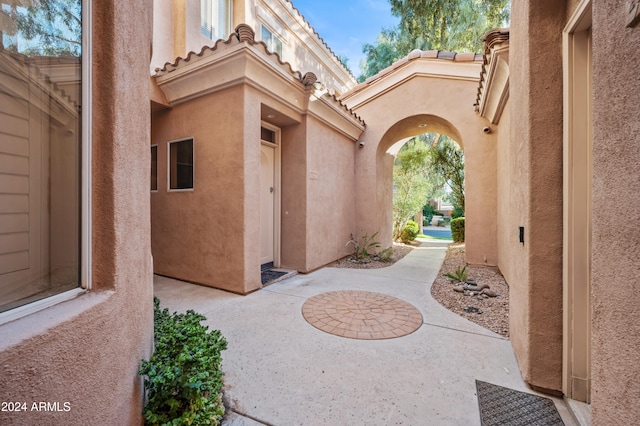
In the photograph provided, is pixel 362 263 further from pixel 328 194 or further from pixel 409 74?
pixel 409 74

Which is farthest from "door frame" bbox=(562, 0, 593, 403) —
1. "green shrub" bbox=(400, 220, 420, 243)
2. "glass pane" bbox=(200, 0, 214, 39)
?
"green shrub" bbox=(400, 220, 420, 243)

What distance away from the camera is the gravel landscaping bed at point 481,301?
138 inches

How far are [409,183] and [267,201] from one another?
7.95 m

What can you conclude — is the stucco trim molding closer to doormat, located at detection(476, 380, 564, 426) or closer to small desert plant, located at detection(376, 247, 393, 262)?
small desert plant, located at detection(376, 247, 393, 262)

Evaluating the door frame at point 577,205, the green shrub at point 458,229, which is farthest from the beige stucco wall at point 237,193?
the green shrub at point 458,229

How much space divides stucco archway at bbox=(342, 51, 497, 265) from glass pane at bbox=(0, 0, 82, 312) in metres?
7.15

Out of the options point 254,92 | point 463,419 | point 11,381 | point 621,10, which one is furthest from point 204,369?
point 254,92

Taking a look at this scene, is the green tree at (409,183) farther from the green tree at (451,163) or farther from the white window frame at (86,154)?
the white window frame at (86,154)

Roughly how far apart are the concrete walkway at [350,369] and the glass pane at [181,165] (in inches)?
95.3

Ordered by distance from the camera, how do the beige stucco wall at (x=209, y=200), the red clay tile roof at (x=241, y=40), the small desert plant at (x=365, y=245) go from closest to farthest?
the red clay tile roof at (x=241, y=40) → the beige stucco wall at (x=209, y=200) → the small desert plant at (x=365, y=245)

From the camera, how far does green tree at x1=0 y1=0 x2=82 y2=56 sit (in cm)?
128

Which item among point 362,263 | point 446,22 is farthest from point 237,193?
point 446,22

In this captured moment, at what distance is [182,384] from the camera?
5.37ft

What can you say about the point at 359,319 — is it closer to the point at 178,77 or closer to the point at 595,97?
the point at 595,97
